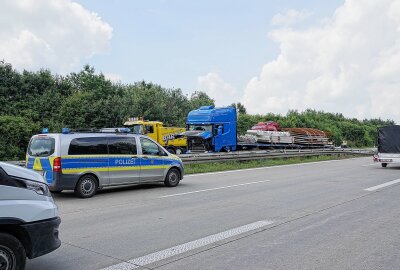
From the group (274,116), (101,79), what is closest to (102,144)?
(101,79)

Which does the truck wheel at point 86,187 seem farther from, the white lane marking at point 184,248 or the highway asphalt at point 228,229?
the white lane marking at point 184,248

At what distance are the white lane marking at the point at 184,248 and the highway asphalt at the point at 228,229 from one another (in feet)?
0.04

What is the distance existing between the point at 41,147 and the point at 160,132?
1797 centimetres

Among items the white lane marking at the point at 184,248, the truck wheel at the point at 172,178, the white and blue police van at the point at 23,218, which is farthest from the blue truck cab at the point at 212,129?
the white and blue police van at the point at 23,218

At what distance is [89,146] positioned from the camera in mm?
11633

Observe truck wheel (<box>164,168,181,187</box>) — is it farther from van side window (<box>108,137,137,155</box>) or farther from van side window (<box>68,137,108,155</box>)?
van side window (<box>68,137,108,155</box>)

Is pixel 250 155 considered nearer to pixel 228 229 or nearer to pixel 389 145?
pixel 389 145

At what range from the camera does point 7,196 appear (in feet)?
14.6

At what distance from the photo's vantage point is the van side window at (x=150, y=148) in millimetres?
12930

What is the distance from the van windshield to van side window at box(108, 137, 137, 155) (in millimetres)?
1671

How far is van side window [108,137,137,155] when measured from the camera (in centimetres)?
1212

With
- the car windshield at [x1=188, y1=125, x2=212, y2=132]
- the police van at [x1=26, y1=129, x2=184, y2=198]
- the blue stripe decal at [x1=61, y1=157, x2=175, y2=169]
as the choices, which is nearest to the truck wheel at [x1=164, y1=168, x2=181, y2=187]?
the police van at [x1=26, y1=129, x2=184, y2=198]

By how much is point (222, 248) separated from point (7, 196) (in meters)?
3.12

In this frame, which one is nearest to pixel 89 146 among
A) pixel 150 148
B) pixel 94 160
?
pixel 94 160
